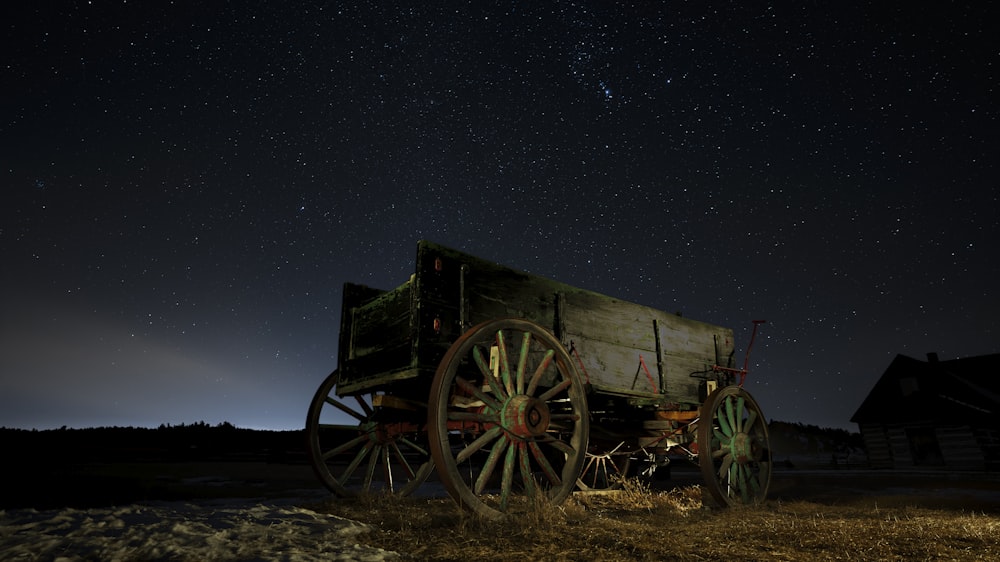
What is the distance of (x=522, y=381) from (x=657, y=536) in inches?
55.9

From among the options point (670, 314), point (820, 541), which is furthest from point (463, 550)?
point (670, 314)

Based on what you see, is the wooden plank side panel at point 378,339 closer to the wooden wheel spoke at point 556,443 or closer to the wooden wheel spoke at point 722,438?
the wooden wheel spoke at point 556,443

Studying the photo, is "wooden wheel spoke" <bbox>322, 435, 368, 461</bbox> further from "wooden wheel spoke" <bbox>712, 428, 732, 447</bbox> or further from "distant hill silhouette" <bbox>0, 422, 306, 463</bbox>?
"distant hill silhouette" <bbox>0, 422, 306, 463</bbox>

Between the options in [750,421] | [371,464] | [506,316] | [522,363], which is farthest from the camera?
[750,421]

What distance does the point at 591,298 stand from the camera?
542 cm

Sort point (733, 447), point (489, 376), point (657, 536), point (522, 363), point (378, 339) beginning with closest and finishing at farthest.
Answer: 1. point (657, 536)
2. point (489, 376)
3. point (522, 363)
4. point (378, 339)
5. point (733, 447)

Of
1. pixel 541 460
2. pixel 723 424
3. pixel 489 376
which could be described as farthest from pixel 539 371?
pixel 723 424

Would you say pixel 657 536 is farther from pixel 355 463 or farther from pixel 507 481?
pixel 355 463

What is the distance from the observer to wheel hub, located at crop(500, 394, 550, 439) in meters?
4.05

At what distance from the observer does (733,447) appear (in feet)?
19.8

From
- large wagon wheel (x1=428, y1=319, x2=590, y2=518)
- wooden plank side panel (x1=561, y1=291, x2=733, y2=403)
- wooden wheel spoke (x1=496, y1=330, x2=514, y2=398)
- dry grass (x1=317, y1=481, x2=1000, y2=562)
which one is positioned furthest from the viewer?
wooden plank side panel (x1=561, y1=291, x2=733, y2=403)

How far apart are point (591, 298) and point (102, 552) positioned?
4.16 meters

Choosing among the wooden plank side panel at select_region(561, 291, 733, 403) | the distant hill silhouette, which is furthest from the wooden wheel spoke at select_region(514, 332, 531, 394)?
the distant hill silhouette

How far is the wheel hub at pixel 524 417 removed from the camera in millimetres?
4047
